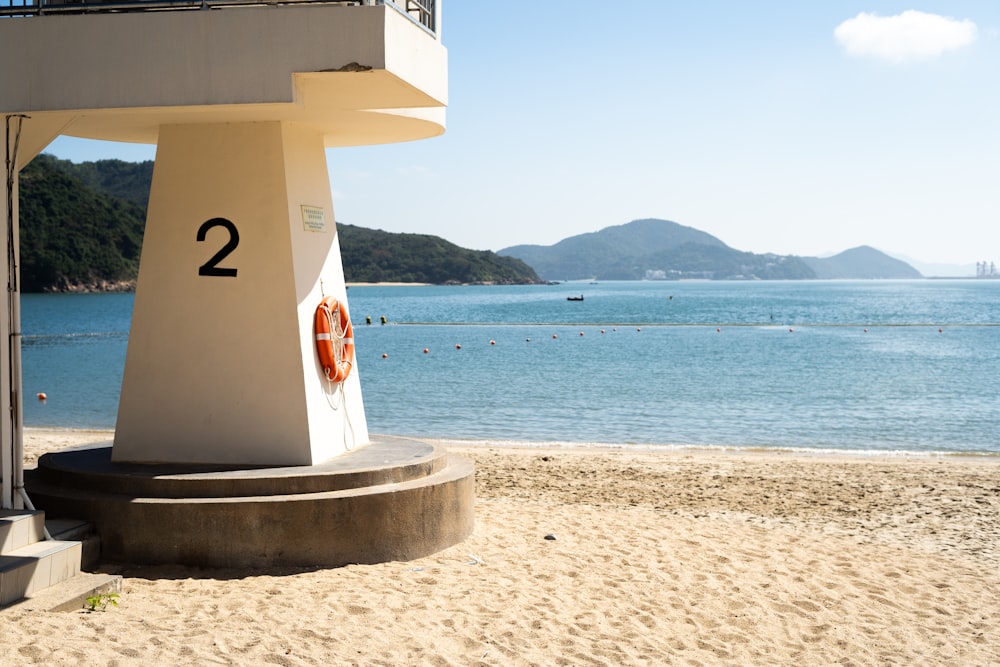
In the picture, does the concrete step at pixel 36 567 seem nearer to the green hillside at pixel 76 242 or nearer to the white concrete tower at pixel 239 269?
the white concrete tower at pixel 239 269

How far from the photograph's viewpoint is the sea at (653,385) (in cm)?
1880

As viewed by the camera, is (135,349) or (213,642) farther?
(135,349)

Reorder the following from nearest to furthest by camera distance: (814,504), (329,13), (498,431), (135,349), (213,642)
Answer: (213,642) → (329,13) → (135,349) → (814,504) → (498,431)

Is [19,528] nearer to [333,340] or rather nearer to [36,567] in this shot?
[36,567]

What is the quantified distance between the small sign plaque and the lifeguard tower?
16 mm

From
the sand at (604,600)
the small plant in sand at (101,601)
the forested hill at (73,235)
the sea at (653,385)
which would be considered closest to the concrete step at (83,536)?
the sand at (604,600)

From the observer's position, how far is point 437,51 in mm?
6875

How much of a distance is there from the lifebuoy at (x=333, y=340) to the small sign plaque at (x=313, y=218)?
543 mm

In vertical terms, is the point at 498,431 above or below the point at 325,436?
below

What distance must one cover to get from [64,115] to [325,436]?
281cm

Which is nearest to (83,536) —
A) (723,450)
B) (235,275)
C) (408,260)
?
(235,275)

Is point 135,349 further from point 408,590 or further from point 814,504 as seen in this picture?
point 814,504

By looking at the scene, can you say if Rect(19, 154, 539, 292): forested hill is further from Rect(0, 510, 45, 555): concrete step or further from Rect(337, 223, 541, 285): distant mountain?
Rect(0, 510, 45, 555): concrete step

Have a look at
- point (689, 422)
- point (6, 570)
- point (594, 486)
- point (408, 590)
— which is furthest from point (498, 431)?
point (6, 570)
